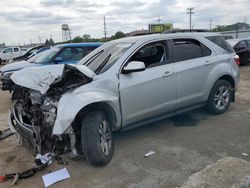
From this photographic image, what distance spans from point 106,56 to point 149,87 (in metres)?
0.92

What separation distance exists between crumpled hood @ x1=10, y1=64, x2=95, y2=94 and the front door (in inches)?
24.9

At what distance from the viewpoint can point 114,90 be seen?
4.41m

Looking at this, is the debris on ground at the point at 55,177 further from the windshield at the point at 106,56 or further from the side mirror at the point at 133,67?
the side mirror at the point at 133,67

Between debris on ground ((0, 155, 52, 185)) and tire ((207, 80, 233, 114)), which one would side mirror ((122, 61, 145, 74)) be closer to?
debris on ground ((0, 155, 52, 185))

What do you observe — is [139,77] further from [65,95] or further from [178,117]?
[178,117]

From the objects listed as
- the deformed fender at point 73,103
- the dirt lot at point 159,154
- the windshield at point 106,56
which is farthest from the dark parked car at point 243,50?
the deformed fender at point 73,103

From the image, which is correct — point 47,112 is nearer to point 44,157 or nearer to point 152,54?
point 44,157

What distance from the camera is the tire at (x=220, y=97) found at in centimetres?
606

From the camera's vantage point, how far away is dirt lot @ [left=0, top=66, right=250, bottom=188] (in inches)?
148

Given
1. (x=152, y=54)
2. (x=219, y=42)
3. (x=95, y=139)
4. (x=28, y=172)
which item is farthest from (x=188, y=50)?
(x=28, y=172)

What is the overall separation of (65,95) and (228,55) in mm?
3860

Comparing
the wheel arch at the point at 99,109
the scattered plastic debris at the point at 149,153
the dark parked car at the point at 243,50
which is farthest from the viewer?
the dark parked car at the point at 243,50

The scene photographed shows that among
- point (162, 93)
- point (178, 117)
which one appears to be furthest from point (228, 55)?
point (162, 93)

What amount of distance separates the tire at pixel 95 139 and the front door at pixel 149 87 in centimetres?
52
